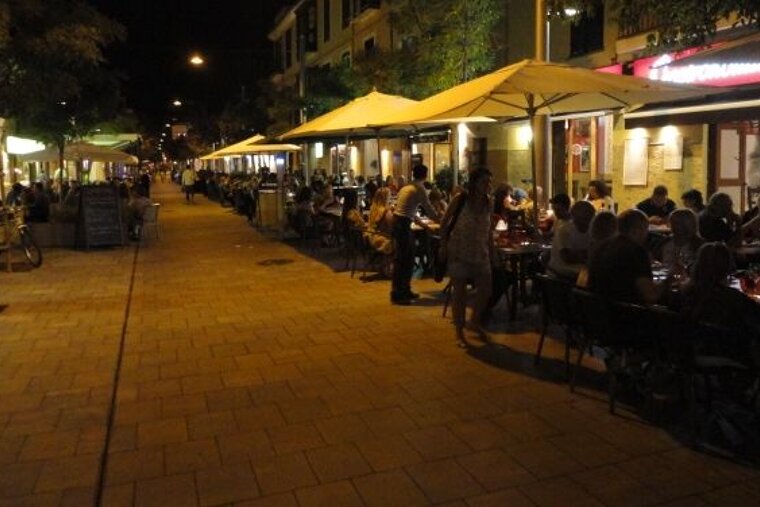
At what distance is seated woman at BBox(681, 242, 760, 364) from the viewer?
467cm

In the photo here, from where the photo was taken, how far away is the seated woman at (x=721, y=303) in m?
4.67

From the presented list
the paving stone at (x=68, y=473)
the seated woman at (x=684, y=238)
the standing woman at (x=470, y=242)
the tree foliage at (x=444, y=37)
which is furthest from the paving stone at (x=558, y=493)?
the tree foliage at (x=444, y=37)

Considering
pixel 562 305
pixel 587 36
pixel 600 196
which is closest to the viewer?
pixel 562 305

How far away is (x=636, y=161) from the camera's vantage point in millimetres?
14555

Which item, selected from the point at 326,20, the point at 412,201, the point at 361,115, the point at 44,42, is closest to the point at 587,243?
the point at 412,201

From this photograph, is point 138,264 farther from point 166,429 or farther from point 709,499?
point 709,499

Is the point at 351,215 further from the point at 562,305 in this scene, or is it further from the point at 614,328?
the point at 614,328

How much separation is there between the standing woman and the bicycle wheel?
27.5ft

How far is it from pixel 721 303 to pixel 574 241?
89.3 inches

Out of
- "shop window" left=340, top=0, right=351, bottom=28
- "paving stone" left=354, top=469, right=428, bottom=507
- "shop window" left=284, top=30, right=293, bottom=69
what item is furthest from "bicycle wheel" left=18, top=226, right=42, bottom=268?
"shop window" left=284, top=30, right=293, bottom=69

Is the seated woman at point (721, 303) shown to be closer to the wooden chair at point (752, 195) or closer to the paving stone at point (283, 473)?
the paving stone at point (283, 473)

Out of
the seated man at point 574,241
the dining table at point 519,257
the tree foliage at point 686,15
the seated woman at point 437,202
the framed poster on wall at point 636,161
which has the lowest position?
the dining table at point 519,257

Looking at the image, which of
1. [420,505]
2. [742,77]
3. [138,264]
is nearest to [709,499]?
[420,505]

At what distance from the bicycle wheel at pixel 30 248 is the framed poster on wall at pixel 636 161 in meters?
10.4
